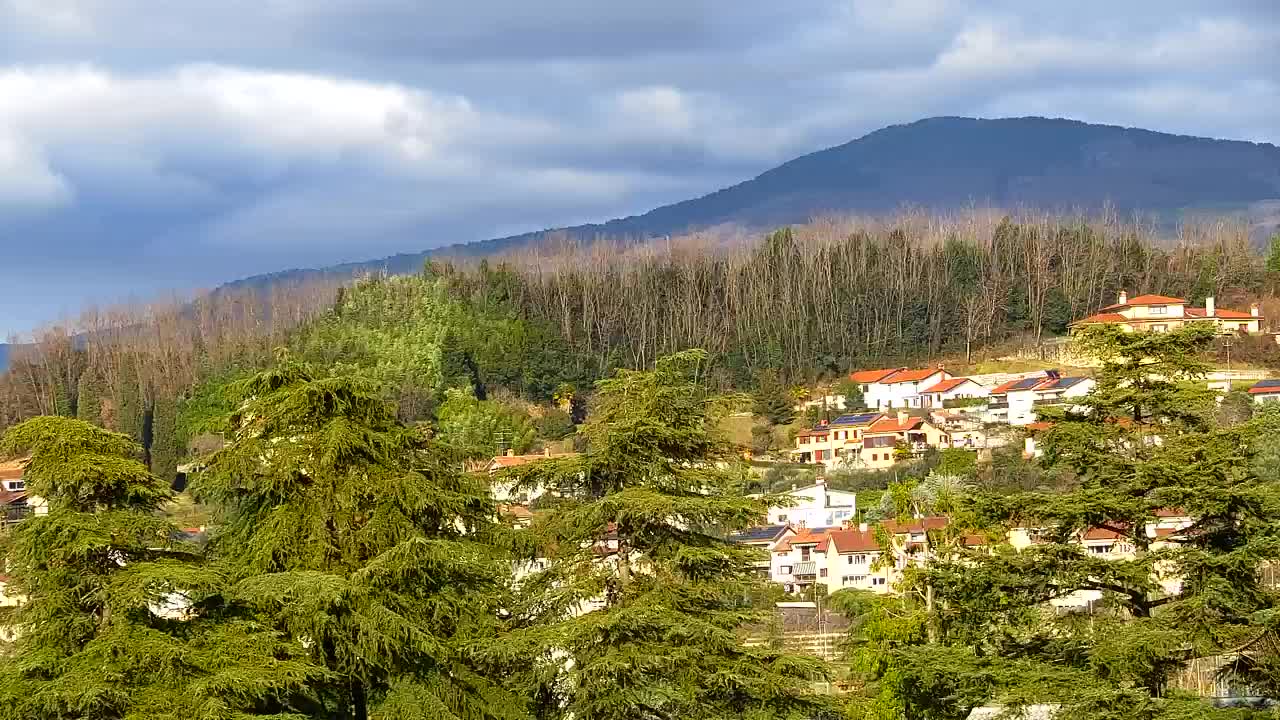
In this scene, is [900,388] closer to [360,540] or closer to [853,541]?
[853,541]

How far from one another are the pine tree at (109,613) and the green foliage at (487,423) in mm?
54702

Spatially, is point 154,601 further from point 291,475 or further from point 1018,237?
point 1018,237

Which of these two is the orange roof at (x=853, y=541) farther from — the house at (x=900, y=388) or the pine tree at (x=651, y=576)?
the pine tree at (x=651, y=576)

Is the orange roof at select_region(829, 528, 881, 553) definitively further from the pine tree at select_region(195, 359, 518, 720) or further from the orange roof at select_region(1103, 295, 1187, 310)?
the orange roof at select_region(1103, 295, 1187, 310)

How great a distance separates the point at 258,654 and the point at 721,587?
4.10 m

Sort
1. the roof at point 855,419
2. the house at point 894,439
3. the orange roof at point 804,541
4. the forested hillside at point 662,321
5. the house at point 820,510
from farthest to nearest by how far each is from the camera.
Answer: the forested hillside at point 662,321
the roof at point 855,419
the house at point 894,439
the house at point 820,510
the orange roof at point 804,541

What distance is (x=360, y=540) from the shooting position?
1475 centimetres

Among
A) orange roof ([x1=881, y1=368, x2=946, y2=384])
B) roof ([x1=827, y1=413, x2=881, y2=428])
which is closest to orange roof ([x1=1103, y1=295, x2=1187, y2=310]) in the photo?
orange roof ([x1=881, y1=368, x2=946, y2=384])

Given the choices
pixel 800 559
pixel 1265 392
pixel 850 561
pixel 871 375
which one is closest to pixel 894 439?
pixel 871 375

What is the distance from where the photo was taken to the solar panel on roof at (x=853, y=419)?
240 ft

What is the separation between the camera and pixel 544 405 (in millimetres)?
87000

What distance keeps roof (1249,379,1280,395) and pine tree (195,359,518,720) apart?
197 ft

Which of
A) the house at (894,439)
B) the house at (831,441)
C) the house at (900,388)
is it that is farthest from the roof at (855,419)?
the house at (900,388)

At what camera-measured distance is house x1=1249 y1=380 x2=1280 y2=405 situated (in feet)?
215
